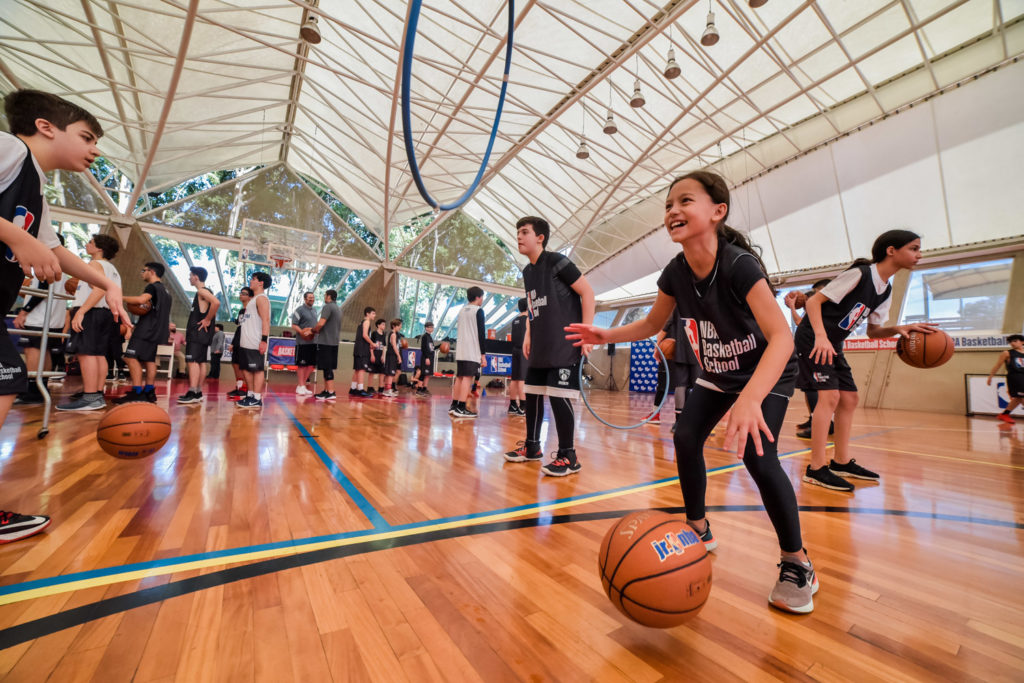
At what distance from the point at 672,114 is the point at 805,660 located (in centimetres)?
1475

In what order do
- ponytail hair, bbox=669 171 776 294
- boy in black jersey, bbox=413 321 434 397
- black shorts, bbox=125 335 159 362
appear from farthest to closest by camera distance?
boy in black jersey, bbox=413 321 434 397, black shorts, bbox=125 335 159 362, ponytail hair, bbox=669 171 776 294

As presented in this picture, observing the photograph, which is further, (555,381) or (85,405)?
(85,405)

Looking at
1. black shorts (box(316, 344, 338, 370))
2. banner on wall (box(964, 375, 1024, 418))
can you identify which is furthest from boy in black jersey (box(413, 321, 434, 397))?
banner on wall (box(964, 375, 1024, 418))

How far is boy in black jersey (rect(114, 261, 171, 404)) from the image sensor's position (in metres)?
4.92

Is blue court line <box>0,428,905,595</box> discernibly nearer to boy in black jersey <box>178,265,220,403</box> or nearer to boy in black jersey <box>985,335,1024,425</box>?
boy in black jersey <box>178,265,220,403</box>

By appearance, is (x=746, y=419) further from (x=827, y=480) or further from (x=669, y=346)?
(x=669, y=346)

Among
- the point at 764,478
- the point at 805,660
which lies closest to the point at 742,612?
the point at 805,660

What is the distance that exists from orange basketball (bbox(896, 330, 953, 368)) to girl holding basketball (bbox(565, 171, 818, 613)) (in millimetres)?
2508

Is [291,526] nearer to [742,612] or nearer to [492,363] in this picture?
[742,612]

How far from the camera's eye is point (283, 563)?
1467 mm

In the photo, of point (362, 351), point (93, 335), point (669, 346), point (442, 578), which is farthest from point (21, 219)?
point (362, 351)

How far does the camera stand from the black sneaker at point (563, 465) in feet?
9.53

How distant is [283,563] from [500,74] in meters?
13.8

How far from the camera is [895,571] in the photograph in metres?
1.58
